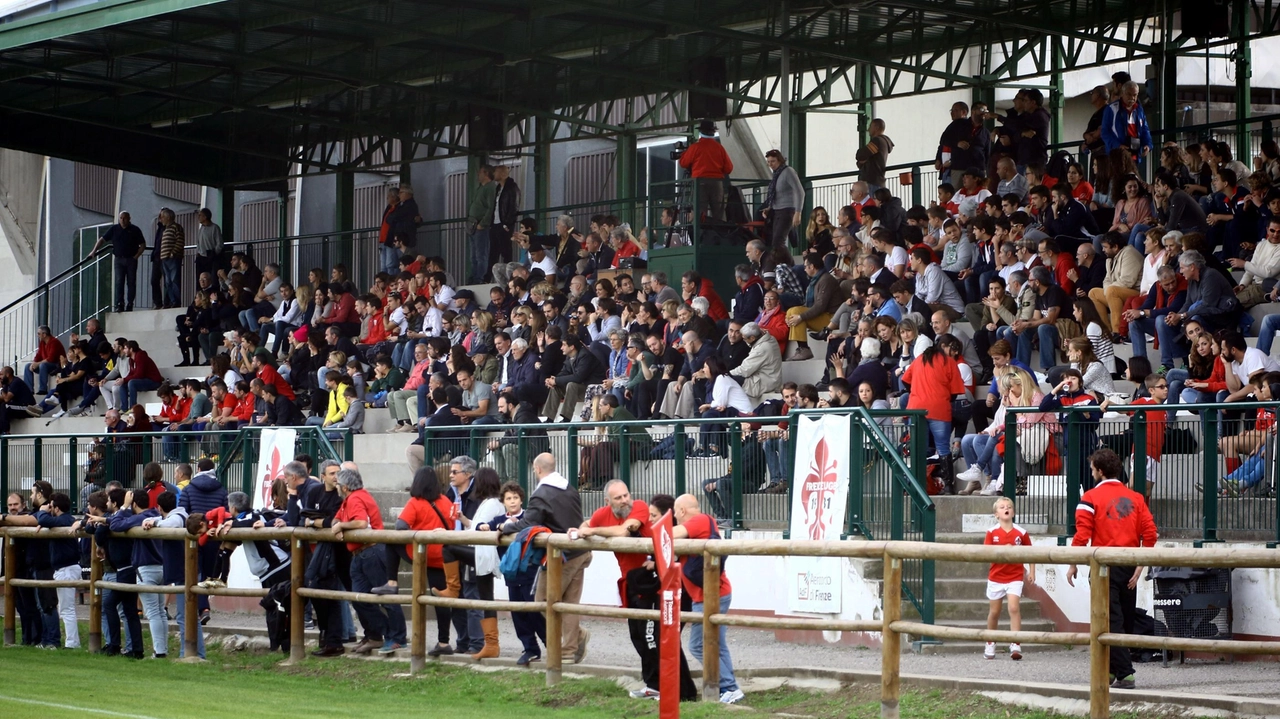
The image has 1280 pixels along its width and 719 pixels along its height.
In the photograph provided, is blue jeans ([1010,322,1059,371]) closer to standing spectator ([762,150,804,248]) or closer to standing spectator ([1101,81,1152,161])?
standing spectator ([1101,81,1152,161])

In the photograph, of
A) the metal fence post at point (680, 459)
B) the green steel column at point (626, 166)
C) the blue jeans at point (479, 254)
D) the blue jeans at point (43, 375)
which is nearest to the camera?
the metal fence post at point (680, 459)

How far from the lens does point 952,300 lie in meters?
20.4

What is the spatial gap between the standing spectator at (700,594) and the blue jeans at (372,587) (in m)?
3.29

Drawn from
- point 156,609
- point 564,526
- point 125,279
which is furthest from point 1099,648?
point 125,279

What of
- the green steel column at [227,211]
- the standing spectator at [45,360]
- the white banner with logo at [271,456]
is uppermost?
the green steel column at [227,211]

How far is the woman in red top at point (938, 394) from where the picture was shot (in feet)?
57.4

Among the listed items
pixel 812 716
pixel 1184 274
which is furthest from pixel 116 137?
pixel 812 716

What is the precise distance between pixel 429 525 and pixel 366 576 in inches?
28.0

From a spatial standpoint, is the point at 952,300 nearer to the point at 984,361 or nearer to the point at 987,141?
the point at 984,361

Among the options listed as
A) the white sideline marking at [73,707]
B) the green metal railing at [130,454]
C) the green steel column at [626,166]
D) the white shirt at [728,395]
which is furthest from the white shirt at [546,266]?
the white sideline marking at [73,707]

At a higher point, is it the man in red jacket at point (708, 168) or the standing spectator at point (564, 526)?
the man in red jacket at point (708, 168)

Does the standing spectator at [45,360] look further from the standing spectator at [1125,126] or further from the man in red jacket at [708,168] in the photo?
the standing spectator at [1125,126]

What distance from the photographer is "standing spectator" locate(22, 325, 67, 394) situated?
33.2m

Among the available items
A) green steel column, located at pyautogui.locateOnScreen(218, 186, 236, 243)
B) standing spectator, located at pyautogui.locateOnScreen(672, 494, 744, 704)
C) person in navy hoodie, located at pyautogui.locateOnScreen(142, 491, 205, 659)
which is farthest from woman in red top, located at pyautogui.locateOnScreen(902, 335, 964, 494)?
green steel column, located at pyautogui.locateOnScreen(218, 186, 236, 243)
